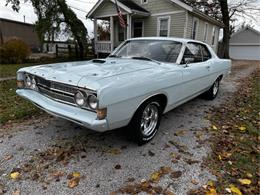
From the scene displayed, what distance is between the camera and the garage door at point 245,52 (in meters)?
31.9

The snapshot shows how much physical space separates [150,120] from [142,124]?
23cm

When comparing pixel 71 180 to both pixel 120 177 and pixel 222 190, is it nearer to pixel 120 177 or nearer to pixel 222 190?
pixel 120 177

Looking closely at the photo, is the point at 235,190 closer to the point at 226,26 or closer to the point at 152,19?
the point at 152,19

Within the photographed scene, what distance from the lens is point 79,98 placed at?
2.42m

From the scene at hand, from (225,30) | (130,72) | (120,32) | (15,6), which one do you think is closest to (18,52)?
(15,6)

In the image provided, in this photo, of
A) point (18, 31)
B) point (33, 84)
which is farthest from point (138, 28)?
point (18, 31)

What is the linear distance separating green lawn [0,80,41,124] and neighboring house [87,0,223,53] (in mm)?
10549

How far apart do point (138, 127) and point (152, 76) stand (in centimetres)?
76

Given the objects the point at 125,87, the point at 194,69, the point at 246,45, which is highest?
the point at 246,45

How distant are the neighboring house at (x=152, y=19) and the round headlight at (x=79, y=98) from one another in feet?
42.0

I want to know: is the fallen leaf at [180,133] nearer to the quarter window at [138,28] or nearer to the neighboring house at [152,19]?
the neighboring house at [152,19]

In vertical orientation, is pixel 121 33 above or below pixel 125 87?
above

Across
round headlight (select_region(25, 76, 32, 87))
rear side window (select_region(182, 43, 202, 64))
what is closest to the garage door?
rear side window (select_region(182, 43, 202, 64))

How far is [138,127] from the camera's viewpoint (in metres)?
2.83
